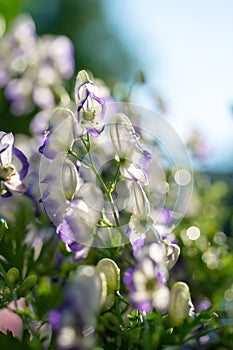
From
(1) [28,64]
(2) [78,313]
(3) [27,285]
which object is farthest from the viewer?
(1) [28,64]

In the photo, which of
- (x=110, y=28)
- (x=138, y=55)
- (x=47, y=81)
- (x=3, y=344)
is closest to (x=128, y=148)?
(x=3, y=344)

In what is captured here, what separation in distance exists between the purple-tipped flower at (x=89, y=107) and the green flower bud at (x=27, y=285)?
11 cm

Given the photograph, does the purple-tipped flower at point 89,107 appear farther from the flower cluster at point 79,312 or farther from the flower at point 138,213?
the flower cluster at point 79,312

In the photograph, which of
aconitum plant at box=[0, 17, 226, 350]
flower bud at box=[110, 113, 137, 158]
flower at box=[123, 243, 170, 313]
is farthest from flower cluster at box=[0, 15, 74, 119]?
flower at box=[123, 243, 170, 313]

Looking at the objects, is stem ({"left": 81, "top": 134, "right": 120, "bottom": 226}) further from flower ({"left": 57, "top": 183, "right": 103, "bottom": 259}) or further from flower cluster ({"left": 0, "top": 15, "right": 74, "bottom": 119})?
flower cluster ({"left": 0, "top": 15, "right": 74, "bottom": 119})

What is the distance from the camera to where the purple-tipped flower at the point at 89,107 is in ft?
1.44

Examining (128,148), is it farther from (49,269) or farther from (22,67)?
(22,67)

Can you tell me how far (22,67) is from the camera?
0.85 m

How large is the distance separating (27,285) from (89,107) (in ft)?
0.42

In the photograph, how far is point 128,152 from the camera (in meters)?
0.43

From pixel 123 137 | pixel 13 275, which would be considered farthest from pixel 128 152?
pixel 13 275

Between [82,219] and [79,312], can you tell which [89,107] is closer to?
[82,219]

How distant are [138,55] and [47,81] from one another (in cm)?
366

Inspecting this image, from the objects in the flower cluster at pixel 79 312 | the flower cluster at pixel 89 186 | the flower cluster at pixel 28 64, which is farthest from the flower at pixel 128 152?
the flower cluster at pixel 28 64
